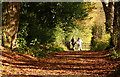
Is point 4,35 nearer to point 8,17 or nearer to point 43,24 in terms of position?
point 8,17

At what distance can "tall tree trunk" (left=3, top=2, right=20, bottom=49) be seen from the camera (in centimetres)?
1514

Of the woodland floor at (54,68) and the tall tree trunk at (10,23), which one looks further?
the tall tree trunk at (10,23)

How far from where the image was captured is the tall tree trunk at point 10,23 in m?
15.1

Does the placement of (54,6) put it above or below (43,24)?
above

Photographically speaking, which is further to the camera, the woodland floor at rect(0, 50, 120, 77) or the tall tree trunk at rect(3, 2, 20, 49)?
the tall tree trunk at rect(3, 2, 20, 49)

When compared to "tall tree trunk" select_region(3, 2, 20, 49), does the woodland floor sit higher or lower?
lower

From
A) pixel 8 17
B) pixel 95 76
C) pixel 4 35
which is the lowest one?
pixel 95 76

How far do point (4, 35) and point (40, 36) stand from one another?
6.91 m

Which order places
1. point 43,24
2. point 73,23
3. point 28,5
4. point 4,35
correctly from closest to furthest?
point 4,35
point 28,5
point 43,24
point 73,23

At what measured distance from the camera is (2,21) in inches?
601

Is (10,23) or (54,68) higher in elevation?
(10,23)

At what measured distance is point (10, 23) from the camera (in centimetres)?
1537

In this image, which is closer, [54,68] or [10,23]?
[54,68]

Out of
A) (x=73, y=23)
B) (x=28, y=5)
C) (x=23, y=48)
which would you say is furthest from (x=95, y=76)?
(x=73, y=23)
